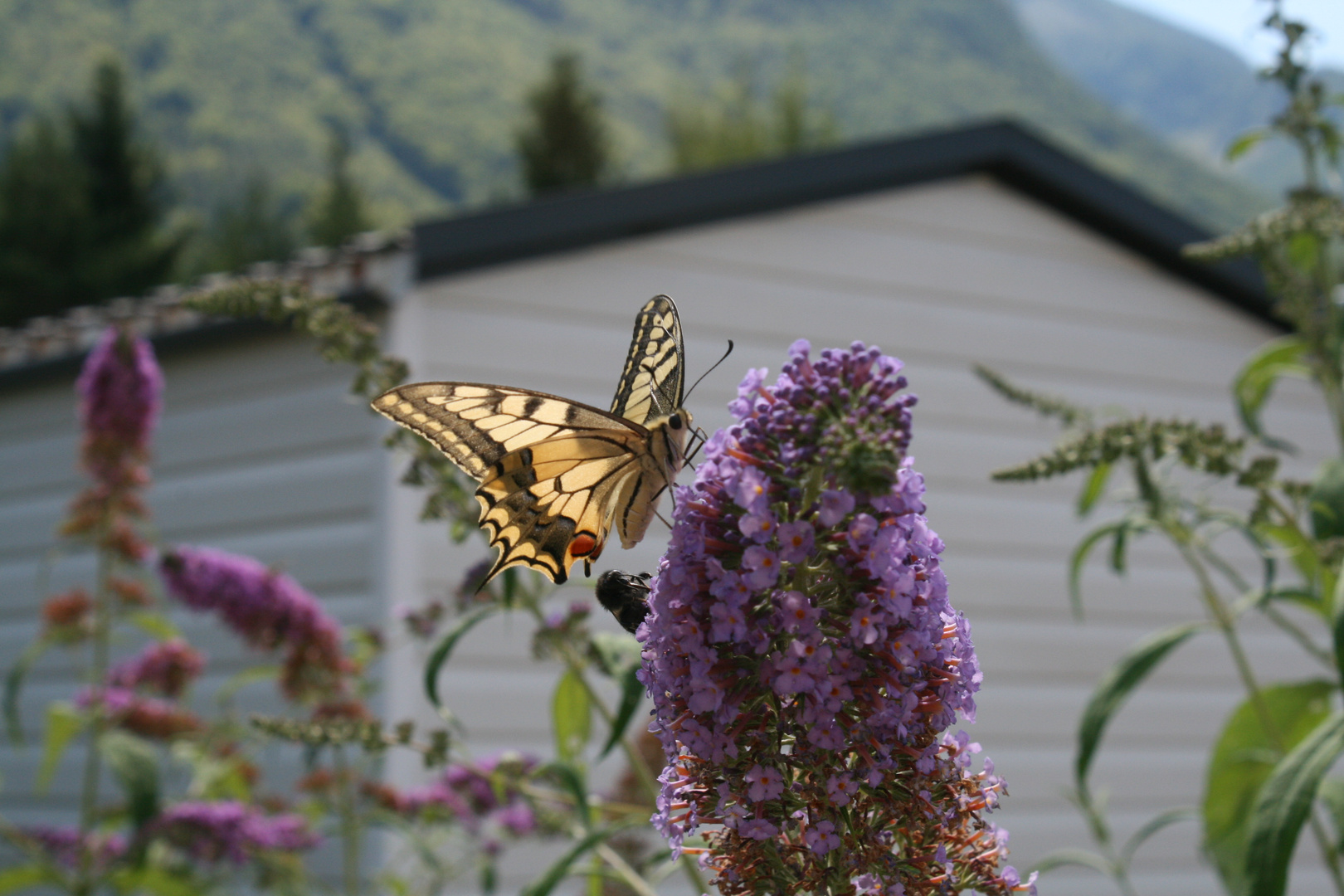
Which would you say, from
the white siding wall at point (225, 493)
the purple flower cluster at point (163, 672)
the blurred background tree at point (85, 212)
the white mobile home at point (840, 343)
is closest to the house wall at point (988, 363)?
the white mobile home at point (840, 343)

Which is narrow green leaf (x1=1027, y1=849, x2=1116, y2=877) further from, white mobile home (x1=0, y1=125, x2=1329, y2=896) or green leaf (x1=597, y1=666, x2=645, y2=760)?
white mobile home (x1=0, y1=125, x2=1329, y2=896)

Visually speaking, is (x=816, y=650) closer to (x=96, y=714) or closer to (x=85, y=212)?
(x=96, y=714)

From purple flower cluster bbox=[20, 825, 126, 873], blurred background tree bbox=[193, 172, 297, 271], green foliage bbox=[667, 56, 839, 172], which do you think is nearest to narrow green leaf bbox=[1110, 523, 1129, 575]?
purple flower cluster bbox=[20, 825, 126, 873]

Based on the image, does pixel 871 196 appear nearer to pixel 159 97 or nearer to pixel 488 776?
pixel 488 776

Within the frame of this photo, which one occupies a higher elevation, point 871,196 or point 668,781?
point 871,196

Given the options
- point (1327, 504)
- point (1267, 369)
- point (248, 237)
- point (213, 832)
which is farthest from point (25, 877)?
point (248, 237)

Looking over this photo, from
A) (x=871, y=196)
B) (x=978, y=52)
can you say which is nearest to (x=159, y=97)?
(x=978, y=52)
